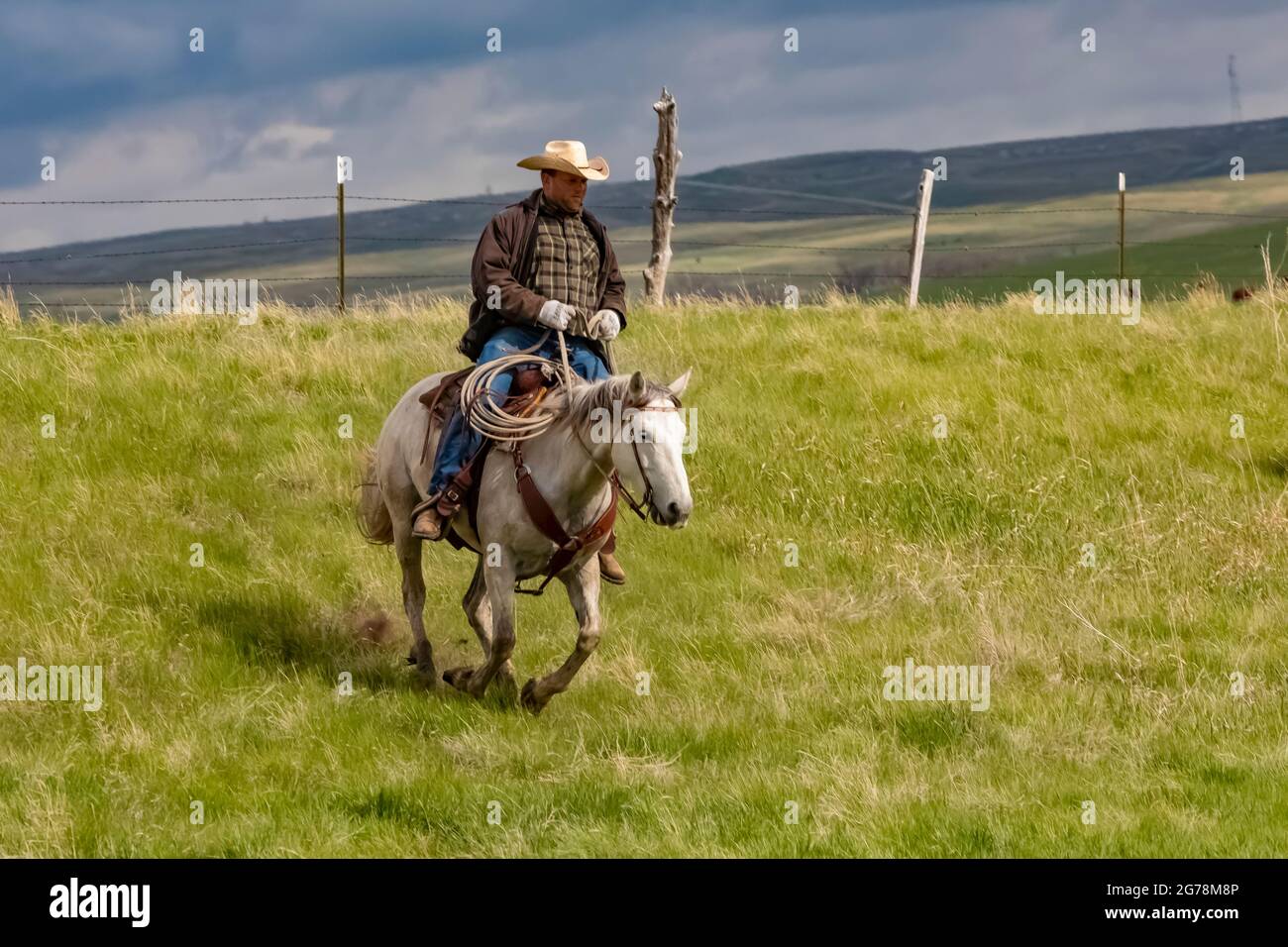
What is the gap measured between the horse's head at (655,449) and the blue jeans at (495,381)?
1514 mm

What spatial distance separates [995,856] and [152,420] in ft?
33.2

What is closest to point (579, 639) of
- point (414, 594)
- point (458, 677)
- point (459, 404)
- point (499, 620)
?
point (499, 620)

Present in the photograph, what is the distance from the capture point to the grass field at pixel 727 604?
24.5ft

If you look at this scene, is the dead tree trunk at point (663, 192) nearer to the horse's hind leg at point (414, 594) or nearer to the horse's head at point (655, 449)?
the horse's hind leg at point (414, 594)

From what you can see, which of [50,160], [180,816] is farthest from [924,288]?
[180,816]

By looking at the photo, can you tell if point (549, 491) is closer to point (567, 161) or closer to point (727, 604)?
point (567, 161)

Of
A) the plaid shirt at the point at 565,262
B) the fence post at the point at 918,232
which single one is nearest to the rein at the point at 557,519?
the plaid shirt at the point at 565,262

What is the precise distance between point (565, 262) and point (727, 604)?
2983 mm

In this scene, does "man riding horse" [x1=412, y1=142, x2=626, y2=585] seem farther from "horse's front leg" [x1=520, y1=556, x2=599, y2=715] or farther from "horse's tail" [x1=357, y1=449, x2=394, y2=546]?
"horse's tail" [x1=357, y1=449, x2=394, y2=546]

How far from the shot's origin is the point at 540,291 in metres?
9.71

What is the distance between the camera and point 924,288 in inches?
5271

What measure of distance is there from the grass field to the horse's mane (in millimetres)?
1778

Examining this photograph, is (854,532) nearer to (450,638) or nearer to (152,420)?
(450,638)

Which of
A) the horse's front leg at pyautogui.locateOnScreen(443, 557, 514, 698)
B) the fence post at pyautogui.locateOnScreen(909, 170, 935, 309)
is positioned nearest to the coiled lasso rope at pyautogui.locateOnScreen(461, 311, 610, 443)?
the horse's front leg at pyautogui.locateOnScreen(443, 557, 514, 698)
